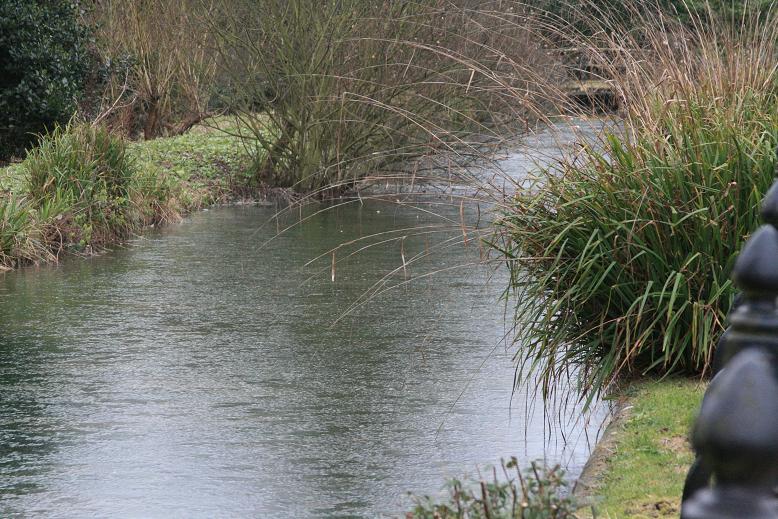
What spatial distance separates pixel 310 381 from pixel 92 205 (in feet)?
23.4

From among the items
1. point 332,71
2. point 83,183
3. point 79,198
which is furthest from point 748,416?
point 332,71

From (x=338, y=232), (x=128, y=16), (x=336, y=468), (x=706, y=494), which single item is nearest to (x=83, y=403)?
(x=336, y=468)

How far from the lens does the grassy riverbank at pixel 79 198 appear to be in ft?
41.1

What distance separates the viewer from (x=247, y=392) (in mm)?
7375

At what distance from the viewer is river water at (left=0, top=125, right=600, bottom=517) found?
5.66 m

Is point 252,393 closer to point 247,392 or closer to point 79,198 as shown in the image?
point 247,392

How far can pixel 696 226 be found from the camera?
6.07 m

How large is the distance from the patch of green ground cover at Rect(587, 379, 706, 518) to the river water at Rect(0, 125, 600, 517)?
508 millimetres

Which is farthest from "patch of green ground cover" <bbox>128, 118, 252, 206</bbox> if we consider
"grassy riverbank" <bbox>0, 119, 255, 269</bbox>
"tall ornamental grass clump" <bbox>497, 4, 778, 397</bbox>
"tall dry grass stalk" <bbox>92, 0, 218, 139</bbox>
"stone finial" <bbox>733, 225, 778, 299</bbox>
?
→ "stone finial" <bbox>733, 225, 778, 299</bbox>

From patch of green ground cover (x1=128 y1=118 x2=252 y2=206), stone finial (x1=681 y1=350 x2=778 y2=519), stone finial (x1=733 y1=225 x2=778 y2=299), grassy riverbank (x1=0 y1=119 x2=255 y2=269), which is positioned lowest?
patch of green ground cover (x1=128 y1=118 x2=252 y2=206)

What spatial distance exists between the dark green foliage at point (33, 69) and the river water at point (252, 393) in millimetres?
6684

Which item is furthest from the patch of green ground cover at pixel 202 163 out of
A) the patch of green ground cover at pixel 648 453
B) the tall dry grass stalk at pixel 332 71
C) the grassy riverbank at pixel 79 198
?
the patch of green ground cover at pixel 648 453

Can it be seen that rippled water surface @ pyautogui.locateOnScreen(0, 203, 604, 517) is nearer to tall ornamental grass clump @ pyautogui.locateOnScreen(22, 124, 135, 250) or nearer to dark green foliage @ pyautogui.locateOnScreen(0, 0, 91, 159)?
tall ornamental grass clump @ pyautogui.locateOnScreen(22, 124, 135, 250)

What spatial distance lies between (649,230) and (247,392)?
2.75 m
